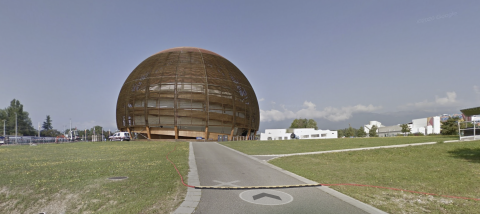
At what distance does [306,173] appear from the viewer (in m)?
11.4

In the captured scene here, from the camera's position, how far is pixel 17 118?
10706cm

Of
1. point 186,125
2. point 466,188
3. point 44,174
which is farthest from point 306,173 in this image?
point 186,125

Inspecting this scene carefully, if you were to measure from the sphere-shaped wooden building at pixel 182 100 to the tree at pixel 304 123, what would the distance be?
246 ft

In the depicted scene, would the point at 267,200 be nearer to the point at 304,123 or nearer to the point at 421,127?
the point at 421,127

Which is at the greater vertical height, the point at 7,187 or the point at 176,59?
the point at 176,59

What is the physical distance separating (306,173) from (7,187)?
11.0 metres

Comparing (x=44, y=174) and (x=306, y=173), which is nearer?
(x=44, y=174)

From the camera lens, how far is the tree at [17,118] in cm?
10600

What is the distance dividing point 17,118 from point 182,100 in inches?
3715

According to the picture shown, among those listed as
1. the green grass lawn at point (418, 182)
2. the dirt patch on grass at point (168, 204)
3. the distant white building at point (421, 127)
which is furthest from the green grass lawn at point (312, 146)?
the distant white building at point (421, 127)

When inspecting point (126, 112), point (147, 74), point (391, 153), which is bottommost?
point (391, 153)

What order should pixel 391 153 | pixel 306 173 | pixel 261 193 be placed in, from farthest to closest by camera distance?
1. pixel 391 153
2. pixel 306 173
3. pixel 261 193

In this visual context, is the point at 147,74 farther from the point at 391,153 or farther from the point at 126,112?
the point at 391,153

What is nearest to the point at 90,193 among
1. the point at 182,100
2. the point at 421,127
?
the point at 182,100
